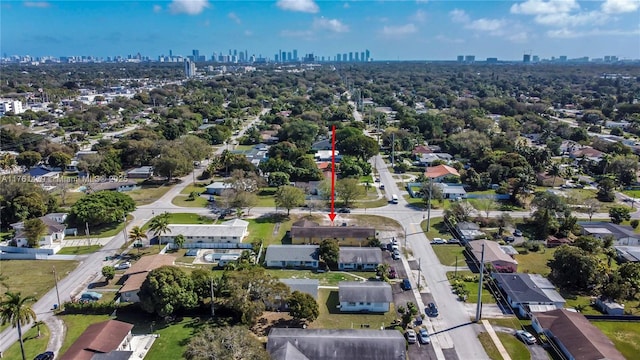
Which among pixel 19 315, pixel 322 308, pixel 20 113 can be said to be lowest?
pixel 322 308

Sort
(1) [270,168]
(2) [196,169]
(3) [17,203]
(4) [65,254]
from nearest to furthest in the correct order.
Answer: (4) [65,254]
(3) [17,203]
(1) [270,168]
(2) [196,169]

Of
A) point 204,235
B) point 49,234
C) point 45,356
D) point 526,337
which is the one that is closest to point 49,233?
point 49,234

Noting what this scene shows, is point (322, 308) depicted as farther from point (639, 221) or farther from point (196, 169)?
point (196, 169)

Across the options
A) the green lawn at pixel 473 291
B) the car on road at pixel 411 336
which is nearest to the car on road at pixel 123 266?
the car on road at pixel 411 336

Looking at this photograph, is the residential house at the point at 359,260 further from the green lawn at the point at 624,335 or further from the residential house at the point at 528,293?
the green lawn at the point at 624,335

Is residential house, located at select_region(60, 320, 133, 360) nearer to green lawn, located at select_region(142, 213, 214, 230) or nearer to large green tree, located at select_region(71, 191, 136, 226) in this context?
large green tree, located at select_region(71, 191, 136, 226)

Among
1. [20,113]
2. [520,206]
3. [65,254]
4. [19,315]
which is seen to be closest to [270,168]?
[65,254]

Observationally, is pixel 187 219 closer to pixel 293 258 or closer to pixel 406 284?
pixel 293 258
